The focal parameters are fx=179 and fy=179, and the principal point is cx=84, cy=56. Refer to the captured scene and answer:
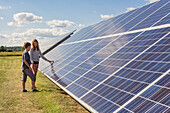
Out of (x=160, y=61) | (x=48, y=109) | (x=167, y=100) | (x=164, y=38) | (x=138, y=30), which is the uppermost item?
(x=138, y=30)

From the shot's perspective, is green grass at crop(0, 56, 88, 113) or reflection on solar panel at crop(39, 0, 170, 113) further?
green grass at crop(0, 56, 88, 113)

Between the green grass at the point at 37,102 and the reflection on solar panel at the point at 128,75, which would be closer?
the reflection on solar panel at the point at 128,75

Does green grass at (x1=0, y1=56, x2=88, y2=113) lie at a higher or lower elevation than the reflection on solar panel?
lower

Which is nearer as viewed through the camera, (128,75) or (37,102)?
(128,75)

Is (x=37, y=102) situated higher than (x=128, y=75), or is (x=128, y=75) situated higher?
(x=128, y=75)

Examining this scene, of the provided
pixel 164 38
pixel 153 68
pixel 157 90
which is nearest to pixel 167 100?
pixel 157 90

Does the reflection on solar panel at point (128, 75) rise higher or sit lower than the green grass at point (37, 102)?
higher

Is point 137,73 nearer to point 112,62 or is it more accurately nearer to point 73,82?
point 112,62

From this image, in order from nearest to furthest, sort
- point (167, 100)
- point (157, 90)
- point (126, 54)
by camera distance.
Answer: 1. point (167, 100)
2. point (157, 90)
3. point (126, 54)

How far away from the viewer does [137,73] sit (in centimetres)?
739

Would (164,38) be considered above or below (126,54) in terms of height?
above

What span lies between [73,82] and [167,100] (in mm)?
5924

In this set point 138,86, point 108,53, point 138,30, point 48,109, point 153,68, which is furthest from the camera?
point 138,30

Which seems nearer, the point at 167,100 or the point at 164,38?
the point at 167,100
